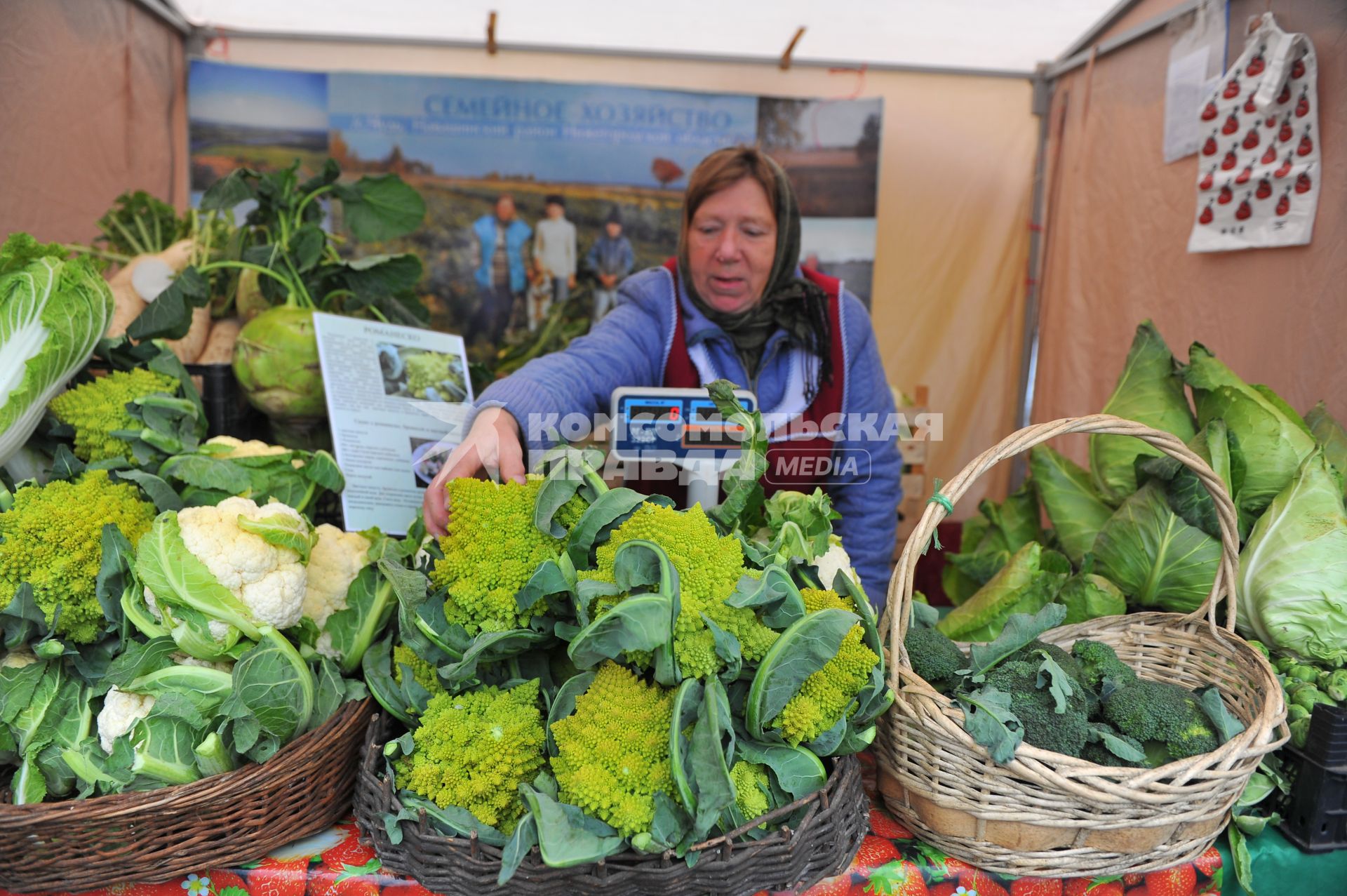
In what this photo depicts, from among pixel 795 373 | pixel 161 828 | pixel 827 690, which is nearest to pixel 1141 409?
pixel 795 373

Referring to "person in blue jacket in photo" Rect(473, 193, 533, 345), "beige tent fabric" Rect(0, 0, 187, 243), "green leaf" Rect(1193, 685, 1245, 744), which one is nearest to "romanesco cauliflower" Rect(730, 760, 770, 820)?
"green leaf" Rect(1193, 685, 1245, 744)

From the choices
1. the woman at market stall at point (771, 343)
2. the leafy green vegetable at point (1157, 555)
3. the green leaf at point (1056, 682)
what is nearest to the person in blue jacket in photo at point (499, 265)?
the woman at market stall at point (771, 343)

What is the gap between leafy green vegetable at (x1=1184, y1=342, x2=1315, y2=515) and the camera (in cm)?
140

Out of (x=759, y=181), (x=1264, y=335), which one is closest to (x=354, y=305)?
(x=759, y=181)

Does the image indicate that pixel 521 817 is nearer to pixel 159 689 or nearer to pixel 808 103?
pixel 159 689

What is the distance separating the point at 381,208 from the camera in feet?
6.47

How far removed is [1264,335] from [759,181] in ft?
4.69

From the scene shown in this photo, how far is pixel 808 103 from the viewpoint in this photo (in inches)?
123

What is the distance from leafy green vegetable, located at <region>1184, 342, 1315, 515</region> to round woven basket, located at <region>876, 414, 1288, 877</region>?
49 centimetres

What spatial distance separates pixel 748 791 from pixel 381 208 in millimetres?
1719

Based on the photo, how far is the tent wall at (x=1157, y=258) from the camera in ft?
5.88

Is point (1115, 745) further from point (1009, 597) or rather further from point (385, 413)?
point (385, 413)

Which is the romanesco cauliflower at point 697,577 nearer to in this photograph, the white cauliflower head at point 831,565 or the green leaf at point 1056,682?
the white cauliflower head at point 831,565

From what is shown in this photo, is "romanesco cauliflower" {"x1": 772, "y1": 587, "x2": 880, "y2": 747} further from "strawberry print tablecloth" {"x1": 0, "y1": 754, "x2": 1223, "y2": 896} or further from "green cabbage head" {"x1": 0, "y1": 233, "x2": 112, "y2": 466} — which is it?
"green cabbage head" {"x1": 0, "y1": 233, "x2": 112, "y2": 466}
